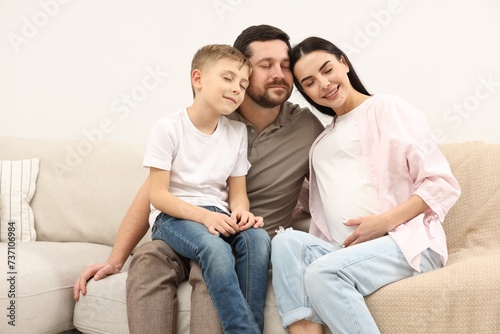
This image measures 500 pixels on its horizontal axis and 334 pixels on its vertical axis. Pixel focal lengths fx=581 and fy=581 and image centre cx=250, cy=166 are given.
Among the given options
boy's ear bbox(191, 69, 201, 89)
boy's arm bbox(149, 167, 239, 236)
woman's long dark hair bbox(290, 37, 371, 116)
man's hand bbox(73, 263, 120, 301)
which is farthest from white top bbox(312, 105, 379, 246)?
man's hand bbox(73, 263, 120, 301)

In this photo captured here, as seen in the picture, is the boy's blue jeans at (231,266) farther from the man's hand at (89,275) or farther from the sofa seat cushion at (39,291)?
the sofa seat cushion at (39,291)

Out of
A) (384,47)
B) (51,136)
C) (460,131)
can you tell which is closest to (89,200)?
(51,136)

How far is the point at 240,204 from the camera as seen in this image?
1.81 metres

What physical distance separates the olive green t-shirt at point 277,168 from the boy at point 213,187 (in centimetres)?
9

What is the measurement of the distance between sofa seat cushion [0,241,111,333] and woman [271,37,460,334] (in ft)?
2.22

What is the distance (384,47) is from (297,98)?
1.43 feet

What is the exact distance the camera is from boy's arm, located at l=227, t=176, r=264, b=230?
1.69 m

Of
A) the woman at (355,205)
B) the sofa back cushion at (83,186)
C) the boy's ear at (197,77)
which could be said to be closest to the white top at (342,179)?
the woman at (355,205)

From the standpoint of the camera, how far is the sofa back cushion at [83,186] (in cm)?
234

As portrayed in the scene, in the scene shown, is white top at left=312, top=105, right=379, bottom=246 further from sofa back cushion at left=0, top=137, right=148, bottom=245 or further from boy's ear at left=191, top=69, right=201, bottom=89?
sofa back cushion at left=0, top=137, right=148, bottom=245

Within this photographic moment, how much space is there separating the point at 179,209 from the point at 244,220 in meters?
0.19

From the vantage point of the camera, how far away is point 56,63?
2854 mm

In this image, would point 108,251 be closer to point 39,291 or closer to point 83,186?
point 83,186

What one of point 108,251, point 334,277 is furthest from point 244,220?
point 108,251
